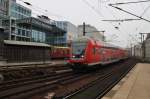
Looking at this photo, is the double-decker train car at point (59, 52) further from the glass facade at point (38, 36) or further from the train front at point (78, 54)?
the train front at point (78, 54)

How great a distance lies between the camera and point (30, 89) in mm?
13953

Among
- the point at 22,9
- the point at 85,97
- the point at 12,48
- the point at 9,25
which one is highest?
the point at 22,9

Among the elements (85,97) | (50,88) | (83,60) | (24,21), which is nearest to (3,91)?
(50,88)

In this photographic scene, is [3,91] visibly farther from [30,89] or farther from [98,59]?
[98,59]

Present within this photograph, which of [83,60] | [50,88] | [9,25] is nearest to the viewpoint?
[50,88]

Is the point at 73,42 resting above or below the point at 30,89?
above

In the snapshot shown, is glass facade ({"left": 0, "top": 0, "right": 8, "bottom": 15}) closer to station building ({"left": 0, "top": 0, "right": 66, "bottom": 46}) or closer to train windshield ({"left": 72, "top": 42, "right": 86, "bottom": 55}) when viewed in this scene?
station building ({"left": 0, "top": 0, "right": 66, "bottom": 46})

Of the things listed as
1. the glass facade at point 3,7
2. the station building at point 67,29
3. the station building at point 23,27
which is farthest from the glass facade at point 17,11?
the station building at point 67,29

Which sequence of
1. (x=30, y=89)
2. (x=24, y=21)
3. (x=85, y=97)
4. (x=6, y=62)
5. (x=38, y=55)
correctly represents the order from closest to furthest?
(x=85, y=97), (x=30, y=89), (x=6, y=62), (x=38, y=55), (x=24, y=21)

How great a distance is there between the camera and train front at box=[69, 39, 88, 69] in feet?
76.9

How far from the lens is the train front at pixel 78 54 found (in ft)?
76.9

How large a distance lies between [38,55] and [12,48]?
263 inches

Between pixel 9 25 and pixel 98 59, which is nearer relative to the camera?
pixel 98 59

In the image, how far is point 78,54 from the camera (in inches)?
944
